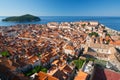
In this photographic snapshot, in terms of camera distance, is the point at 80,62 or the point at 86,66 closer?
the point at 86,66

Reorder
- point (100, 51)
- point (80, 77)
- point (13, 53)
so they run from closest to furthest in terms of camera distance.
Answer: point (80, 77)
point (13, 53)
point (100, 51)

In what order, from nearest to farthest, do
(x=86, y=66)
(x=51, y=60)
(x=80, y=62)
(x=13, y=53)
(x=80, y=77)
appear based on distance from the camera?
1. (x=80, y=77)
2. (x=86, y=66)
3. (x=80, y=62)
4. (x=51, y=60)
5. (x=13, y=53)

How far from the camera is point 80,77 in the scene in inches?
983

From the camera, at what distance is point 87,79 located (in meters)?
25.0

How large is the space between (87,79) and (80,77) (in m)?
1.00

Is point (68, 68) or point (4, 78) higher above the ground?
point (4, 78)

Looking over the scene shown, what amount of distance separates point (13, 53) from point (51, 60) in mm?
9410

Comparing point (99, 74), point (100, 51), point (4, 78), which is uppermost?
point (4, 78)

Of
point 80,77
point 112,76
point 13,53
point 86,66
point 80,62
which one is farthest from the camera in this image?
point 13,53

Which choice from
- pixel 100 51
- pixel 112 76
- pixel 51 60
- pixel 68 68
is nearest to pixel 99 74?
pixel 112 76

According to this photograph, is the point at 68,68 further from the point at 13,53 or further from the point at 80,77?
the point at 13,53

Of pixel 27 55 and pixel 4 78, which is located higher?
pixel 4 78

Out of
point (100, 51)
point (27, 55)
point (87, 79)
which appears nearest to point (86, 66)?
point (87, 79)

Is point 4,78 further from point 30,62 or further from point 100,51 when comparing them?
point 100,51
